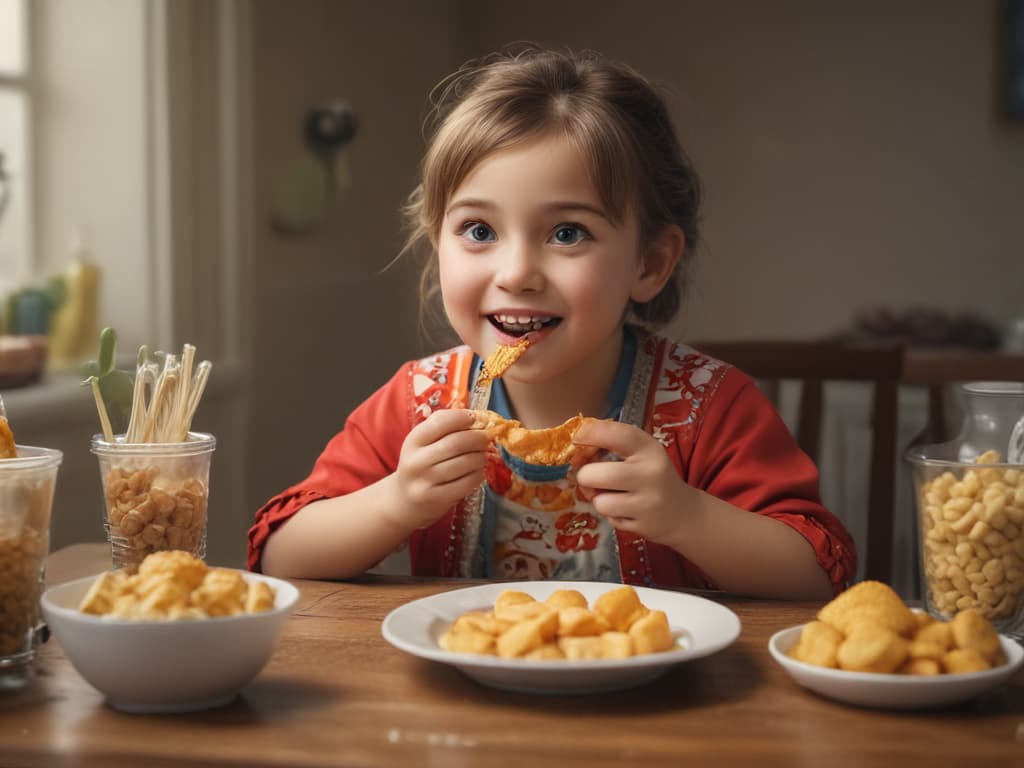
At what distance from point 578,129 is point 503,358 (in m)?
0.26

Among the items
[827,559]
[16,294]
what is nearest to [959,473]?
[827,559]

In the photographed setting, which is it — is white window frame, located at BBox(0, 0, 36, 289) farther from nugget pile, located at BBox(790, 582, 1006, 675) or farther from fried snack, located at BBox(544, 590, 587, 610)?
nugget pile, located at BBox(790, 582, 1006, 675)

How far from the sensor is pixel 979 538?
3.02 ft

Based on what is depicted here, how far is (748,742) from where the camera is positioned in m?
0.70

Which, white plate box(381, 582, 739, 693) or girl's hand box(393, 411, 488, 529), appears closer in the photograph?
white plate box(381, 582, 739, 693)

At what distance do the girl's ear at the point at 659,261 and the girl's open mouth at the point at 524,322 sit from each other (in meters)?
0.18

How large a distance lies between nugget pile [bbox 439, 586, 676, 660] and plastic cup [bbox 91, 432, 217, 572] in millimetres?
296

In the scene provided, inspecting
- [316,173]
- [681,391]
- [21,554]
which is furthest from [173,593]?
[316,173]

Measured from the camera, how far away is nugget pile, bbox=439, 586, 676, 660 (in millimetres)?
784

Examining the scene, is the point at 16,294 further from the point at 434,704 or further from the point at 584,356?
the point at 434,704

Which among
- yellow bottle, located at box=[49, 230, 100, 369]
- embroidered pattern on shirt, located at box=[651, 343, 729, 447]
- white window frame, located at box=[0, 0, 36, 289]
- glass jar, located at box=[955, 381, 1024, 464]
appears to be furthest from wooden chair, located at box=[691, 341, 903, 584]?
white window frame, located at box=[0, 0, 36, 289]

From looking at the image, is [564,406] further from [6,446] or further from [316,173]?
[316,173]

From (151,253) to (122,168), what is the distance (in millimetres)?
201

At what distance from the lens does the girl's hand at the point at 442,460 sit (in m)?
1.09
